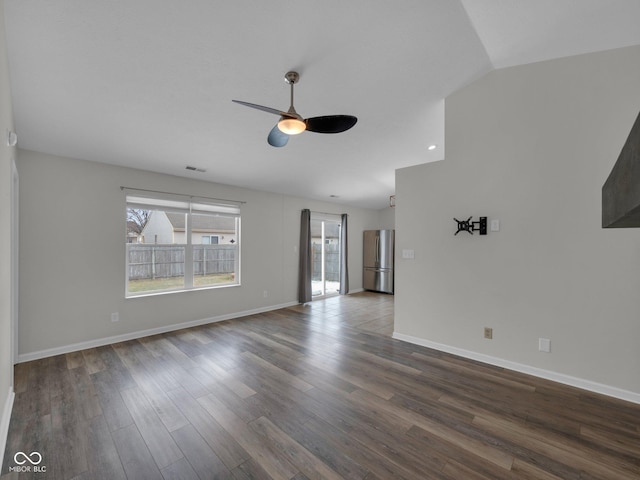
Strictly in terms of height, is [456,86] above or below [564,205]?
above

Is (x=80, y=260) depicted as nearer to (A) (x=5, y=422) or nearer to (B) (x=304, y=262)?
(A) (x=5, y=422)

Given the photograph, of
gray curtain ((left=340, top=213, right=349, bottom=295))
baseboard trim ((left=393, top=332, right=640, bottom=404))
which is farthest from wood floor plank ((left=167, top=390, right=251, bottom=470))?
gray curtain ((left=340, top=213, right=349, bottom=295))

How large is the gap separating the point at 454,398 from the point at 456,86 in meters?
3.12

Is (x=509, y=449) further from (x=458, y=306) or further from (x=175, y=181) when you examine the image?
(x=175, y=181)

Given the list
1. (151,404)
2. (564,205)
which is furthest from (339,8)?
(151,404)

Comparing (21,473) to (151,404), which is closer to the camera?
(21,473)

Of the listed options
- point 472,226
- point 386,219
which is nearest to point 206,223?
point 472,226

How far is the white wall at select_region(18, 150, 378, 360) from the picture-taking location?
335cm

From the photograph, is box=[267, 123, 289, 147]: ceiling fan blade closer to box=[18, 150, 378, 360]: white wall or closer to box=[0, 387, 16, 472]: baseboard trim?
box=[18, 150, 378, 360]: white wall

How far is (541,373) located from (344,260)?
4.95m

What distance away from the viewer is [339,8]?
2.03 m

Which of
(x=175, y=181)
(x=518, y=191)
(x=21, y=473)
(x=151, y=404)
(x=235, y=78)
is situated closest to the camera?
(x=21, y=473)

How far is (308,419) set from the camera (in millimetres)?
2207

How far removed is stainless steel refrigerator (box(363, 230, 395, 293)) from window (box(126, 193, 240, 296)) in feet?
12.9
